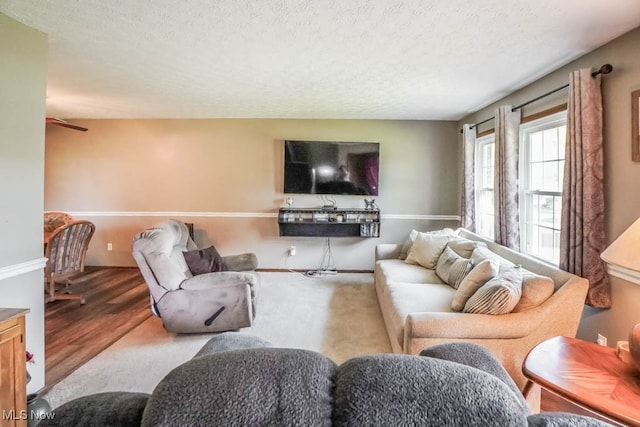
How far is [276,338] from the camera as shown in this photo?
111 inches

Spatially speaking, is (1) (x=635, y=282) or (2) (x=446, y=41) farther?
(2) (x=446, y=41)

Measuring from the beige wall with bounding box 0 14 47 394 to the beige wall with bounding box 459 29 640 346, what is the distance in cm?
382

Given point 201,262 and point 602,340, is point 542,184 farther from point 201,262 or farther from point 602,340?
point 201,262

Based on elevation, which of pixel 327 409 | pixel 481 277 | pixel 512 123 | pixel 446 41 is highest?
pixel 446 41

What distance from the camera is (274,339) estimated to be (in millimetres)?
2812

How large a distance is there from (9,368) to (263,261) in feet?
12.2

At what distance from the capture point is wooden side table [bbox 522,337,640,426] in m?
1.17

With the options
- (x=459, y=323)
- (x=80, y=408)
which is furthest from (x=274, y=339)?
(x=80, y=408)

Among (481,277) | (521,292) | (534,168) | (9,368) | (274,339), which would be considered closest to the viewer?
(9,368)

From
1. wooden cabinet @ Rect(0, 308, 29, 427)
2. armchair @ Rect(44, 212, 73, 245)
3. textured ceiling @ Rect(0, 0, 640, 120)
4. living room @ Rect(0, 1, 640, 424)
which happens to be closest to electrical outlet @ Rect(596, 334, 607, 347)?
textured ceiling @ Rect(0, 0, 640, 120)

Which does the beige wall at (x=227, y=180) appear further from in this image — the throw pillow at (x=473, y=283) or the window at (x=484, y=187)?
the throw pillow at (x=473, y=283)

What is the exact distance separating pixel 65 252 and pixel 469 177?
198 inches

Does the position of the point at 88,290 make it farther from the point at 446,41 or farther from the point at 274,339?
the point at 446,41

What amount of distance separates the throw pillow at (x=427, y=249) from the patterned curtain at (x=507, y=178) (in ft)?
1.91
